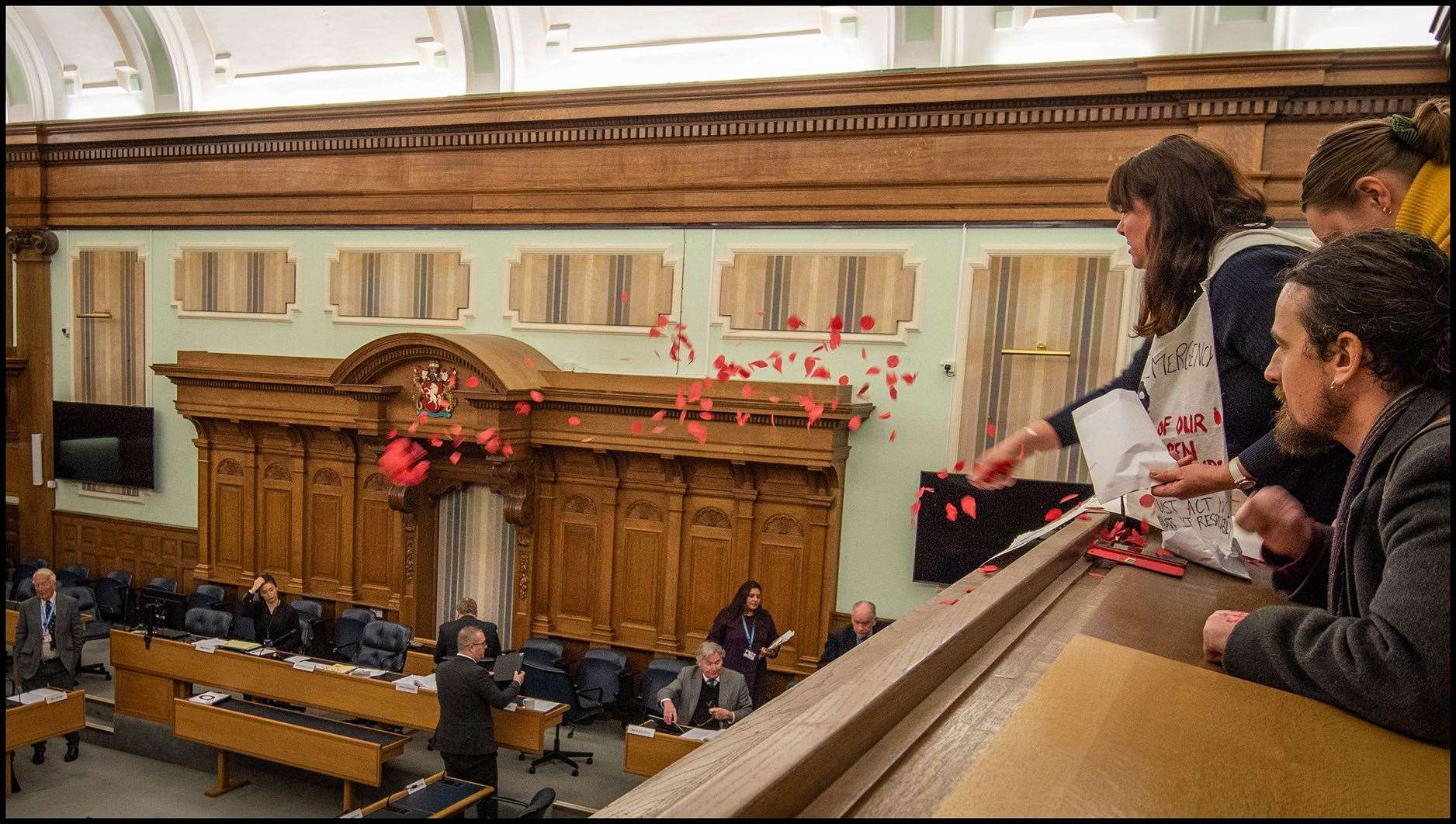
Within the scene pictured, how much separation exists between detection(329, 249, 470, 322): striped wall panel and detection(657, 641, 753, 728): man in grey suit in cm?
417

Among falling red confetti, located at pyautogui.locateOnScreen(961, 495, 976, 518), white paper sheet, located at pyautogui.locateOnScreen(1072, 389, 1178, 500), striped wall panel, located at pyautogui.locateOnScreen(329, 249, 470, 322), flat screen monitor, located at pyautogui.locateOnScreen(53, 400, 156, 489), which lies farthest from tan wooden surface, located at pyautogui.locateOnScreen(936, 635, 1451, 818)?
flat screen monitor, located at pyautogui.locateOnScreen(53, 400, 156, 489)

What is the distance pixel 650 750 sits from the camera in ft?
18.5

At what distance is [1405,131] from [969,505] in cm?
551

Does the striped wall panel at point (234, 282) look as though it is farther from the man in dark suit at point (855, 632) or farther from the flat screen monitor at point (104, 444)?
the man in dark suit at point (855, 632)

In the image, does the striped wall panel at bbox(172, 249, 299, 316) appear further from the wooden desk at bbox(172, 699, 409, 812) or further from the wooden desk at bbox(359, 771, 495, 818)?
the wooden desk at bbox(359, 771, 495, 818)

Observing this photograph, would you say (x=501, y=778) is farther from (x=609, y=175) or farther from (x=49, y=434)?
(x=49, y=434)

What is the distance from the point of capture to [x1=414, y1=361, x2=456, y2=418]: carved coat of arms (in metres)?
7.57

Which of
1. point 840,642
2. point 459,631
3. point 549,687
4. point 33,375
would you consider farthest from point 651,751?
point 33,375

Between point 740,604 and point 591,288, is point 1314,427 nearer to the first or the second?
point 740,604

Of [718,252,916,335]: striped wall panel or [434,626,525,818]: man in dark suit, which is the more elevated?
[718,252,916,335]: striped wall panel

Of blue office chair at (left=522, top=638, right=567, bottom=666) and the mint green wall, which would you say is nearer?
the mint green wall

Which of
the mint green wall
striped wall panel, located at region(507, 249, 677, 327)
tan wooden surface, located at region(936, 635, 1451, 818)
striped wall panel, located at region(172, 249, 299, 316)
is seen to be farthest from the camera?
striped wall panel, located at region(172, 249, 299, 316)

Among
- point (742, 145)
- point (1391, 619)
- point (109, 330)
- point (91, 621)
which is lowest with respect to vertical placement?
point (91, 621)

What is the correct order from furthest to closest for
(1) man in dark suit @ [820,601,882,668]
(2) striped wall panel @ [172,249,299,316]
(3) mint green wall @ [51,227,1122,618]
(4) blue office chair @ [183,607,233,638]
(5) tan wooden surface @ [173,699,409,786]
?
(2) striped wall panel @ [172,249,299,316] < (4) blue office chair @ [183,607,233,638] < (3) mint green wall @ [51,227,1122,618] < (1) man in dark suit @ [820,601,882,668] < (5) tan wooden surface @ [173,699,409,786]
